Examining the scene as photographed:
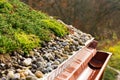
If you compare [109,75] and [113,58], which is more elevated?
[113,58]

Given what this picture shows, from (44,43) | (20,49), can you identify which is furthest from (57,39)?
(20,49)

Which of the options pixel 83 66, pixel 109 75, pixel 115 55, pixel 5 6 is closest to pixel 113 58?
pixel 115 55

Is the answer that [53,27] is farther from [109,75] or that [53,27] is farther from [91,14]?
[91,14]

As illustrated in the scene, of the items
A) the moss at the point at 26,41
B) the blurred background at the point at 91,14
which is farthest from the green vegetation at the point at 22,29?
the blurred background at the point at 91,14

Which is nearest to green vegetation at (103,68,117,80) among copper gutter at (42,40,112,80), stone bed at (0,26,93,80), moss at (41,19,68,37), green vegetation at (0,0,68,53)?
copper gutter at (42,40,112,80)

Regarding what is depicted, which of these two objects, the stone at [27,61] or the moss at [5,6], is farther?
the moss at [5,6]

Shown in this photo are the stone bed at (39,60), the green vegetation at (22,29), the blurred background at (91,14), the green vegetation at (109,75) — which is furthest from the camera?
the blurred background at (91,14)

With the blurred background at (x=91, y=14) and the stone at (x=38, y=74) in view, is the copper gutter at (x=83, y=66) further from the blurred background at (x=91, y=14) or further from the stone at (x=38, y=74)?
the blurred background at (x=91, y=14)

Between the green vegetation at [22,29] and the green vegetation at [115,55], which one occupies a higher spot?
the green vegetation at [22,29]
